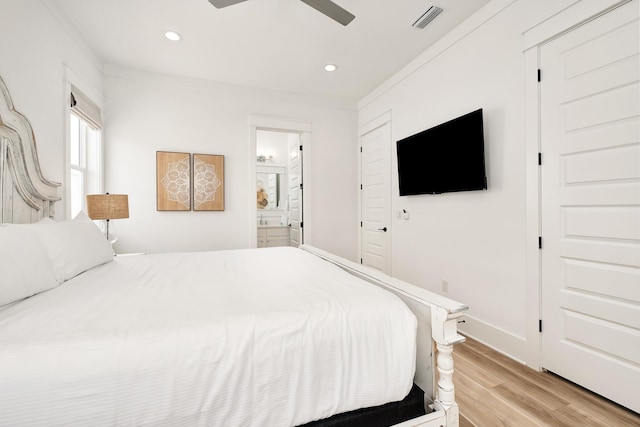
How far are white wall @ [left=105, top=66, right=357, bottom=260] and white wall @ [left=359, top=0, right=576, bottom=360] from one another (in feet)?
4.42

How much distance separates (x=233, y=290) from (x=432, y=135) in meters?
2.44

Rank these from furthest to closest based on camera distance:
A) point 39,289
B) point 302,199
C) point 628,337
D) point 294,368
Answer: point 302,199 < point 628,337 < point 39,289 < point 294,368

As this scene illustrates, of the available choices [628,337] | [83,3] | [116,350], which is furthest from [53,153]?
[628,337]

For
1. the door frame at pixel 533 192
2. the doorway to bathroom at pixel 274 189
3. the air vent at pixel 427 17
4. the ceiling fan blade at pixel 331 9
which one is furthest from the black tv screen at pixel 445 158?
the doorway to bathroom at pixel 274 189

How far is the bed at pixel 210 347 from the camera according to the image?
80 cm

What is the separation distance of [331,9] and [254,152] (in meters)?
2.17

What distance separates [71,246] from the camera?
1620 millimetres

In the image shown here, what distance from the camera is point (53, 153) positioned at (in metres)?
2.28

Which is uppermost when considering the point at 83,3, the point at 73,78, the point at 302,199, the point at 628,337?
the point at 83,3

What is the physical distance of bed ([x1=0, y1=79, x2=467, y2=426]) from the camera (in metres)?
0.80

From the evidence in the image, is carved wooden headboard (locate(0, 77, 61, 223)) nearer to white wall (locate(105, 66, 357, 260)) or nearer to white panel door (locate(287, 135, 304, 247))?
white wall (locate(105, 66, 357, 260))

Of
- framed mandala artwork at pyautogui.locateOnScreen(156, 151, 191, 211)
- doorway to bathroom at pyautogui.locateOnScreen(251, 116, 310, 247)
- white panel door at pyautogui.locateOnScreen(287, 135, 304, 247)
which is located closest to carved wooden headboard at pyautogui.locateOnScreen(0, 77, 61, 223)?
framed mandala artwork at pyautogui.locateOnScreen(156, 151, 191, 211)

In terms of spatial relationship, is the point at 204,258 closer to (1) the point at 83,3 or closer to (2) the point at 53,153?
(2) the point at 53,153

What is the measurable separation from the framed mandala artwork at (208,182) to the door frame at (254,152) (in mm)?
369
